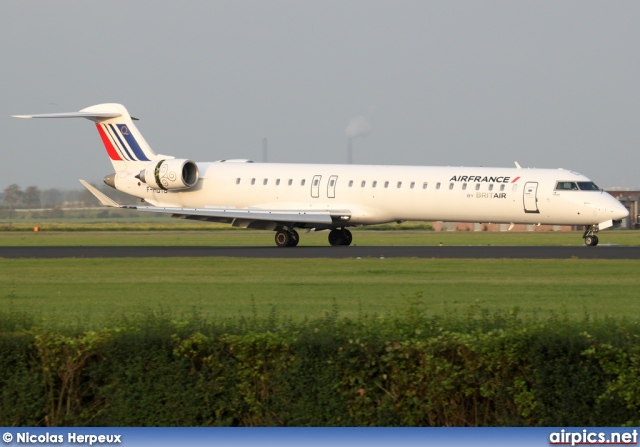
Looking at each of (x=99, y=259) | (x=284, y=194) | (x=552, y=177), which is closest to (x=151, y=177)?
(x=284, y=194)

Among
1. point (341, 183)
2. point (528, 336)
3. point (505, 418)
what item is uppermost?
point (341, 183)

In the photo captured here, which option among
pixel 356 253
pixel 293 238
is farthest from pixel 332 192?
pixel 356 253

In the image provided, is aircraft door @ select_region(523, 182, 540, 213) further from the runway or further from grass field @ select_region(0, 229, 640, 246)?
grass field @ select_region(0, 229, 640, 246)

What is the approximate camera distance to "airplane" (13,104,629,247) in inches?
1278

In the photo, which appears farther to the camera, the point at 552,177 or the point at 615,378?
the point at 552,177

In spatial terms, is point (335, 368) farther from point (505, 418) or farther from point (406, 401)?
point (505, 418)

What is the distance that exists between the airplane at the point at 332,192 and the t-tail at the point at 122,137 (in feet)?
0.13

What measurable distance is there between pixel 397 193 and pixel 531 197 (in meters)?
4.64

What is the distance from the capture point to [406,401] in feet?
27.4

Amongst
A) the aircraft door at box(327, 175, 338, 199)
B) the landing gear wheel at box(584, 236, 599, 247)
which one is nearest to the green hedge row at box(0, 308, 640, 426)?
the landing gear wheel at box(584, 236, 599, 247)

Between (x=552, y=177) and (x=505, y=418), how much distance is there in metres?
25.4

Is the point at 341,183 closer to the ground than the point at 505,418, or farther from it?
farther from it

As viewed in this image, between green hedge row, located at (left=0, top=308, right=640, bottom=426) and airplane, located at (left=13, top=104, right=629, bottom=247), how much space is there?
76.0ft

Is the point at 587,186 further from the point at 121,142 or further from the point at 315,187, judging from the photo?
the point at 121,142
